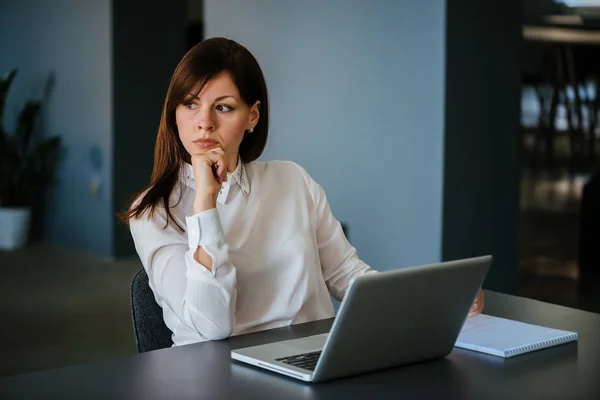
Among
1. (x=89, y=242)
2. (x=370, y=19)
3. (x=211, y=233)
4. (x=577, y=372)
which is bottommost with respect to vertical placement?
(x=89, y=242)

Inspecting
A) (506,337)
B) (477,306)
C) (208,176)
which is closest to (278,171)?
(208,176)

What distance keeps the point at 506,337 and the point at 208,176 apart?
2.24ft

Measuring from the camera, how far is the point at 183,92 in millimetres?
1959

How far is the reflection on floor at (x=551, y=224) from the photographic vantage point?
20.4ft

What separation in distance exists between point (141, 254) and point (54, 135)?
6.23 m

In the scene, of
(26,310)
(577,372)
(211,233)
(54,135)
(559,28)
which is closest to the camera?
(577,372)

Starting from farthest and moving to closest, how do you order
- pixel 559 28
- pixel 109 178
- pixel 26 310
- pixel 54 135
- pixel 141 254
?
pixel 54 135 < pixel 109 178 < pixel 559 28 < pixel 26 310 < pixel 141 254

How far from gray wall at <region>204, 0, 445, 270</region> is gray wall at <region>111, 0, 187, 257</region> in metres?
2.61

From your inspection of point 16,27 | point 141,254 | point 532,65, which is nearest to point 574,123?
point 532,65

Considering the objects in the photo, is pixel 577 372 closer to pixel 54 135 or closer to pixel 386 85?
pixel 386 85

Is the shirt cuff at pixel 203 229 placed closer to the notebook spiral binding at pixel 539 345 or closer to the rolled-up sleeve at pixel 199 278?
the rolled-up sleeve at pixel 199 278

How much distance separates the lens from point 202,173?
1.89 meters

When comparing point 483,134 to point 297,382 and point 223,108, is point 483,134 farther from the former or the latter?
point 297,382

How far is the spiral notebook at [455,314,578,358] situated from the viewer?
1682 millimetres
